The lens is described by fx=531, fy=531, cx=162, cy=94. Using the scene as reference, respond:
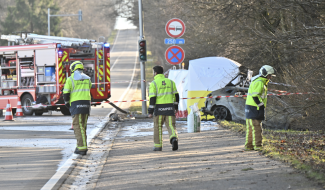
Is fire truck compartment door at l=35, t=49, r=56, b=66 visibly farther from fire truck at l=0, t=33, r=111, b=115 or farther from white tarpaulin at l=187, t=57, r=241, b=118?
white tarpaulin at l=187, t=57, r=241, b=118

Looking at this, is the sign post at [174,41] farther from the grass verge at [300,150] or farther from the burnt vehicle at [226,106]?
the grass verge at [300,150]

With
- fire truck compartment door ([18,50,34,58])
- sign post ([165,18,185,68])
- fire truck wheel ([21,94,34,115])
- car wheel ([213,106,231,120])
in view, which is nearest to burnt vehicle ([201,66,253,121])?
car wheel ([213,106,231,120])

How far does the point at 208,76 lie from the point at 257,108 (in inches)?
295

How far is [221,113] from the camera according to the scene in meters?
16.1

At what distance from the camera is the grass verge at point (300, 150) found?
684 centimetres

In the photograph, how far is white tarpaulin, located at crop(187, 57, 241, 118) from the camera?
1664 centimetres

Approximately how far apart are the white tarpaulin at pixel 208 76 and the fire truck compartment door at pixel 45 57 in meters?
6.19

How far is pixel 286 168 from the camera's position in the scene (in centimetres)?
718

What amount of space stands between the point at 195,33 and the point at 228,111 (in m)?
12.2

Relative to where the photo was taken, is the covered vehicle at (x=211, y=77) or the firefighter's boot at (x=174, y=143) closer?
the firefighter's boot at (x=174, y=143)

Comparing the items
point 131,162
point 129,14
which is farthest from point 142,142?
point 129,14

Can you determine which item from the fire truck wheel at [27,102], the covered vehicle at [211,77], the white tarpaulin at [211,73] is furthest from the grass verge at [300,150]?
the fire truck wheel at [27,102]

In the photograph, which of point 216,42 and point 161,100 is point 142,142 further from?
point 216,42

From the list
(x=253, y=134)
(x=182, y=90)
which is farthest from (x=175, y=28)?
(x=253, y=134)
